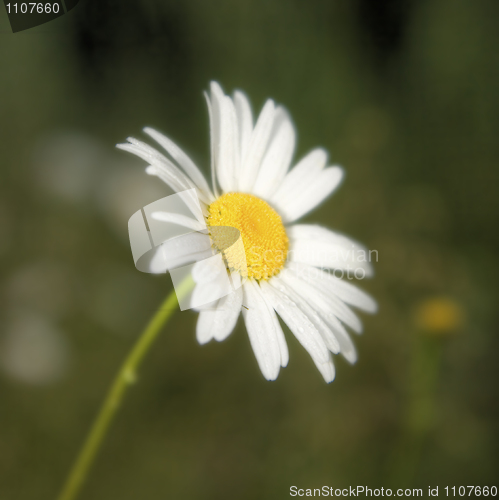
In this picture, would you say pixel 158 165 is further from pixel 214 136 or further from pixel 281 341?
pixel 281 341

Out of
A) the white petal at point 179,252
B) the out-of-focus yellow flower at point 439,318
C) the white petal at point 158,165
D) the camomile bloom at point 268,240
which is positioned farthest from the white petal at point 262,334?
the out-of-focus yellow flower at point 439,318

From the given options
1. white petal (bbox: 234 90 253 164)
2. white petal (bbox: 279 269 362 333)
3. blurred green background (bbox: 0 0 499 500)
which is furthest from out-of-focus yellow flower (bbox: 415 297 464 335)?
white petal (bbox: 234 90 253 164)

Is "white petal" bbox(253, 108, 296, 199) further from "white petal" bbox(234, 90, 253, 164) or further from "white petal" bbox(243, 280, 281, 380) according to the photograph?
"white petal" bbox(243, 280, 281, 380)

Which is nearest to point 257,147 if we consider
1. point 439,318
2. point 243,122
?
point 243,122

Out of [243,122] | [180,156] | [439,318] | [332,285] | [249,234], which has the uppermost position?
[243,122]

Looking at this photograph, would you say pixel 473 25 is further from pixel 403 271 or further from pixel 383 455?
pixel 383 455

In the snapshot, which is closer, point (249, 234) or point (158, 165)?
point (158, 165)

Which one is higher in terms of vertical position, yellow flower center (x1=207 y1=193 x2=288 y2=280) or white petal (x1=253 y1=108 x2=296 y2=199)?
white petal (x1=253 y1=108 x2=296 y2=199)
